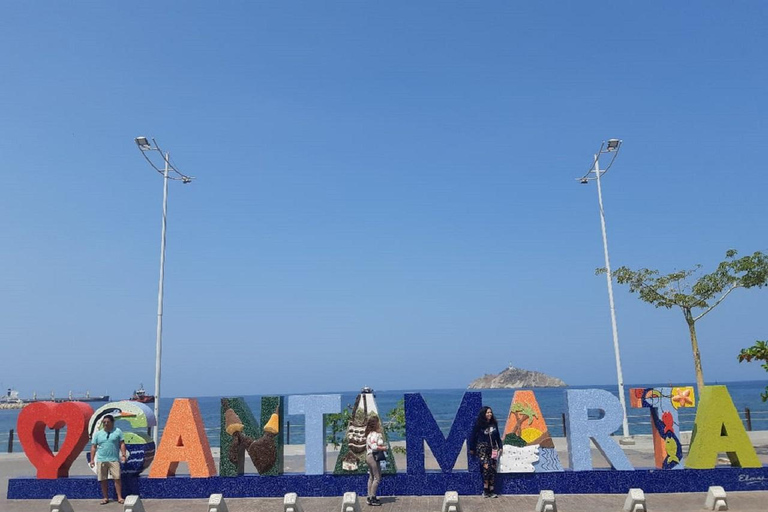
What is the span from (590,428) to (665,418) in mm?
1715

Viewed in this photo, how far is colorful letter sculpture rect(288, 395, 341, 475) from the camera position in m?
13.3

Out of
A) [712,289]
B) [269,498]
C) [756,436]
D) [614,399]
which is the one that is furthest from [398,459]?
[756,436]

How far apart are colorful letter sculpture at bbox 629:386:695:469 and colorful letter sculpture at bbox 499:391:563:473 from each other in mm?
2177

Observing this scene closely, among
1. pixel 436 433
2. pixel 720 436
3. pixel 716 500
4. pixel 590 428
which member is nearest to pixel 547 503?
pixel 590 428

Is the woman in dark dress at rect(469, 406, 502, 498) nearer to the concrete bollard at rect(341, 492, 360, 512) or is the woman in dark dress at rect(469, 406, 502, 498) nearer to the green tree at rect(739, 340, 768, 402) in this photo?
the concrete bollard at rect(341, 492, 360, 512)

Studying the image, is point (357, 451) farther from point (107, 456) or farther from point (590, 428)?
point (107, 456)

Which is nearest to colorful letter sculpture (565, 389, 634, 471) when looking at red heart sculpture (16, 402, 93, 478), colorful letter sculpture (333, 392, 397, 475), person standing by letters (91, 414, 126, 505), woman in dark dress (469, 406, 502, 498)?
woman in dark dress (469, 406, 502, 498)

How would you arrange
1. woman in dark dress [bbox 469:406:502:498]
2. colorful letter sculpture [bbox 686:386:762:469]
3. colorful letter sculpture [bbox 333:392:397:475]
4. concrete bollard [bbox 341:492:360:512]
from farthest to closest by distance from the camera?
1. colorful letter sculpture [bbox 333:392:397:475]
2. colorful letter sculpture [bbox 686:386:762:469]
3. woman in dark dress [bbox 469:406:502:498]
4. concrete bollard [bbox 341:492:360:512]

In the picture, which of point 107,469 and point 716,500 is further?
point 107,469

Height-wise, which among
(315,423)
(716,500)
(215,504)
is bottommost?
(716,500)

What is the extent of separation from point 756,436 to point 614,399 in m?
15.2

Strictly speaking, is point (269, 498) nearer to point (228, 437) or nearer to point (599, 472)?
point (228, 437)

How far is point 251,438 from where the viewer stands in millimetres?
13375

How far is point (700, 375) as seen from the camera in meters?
19.0
